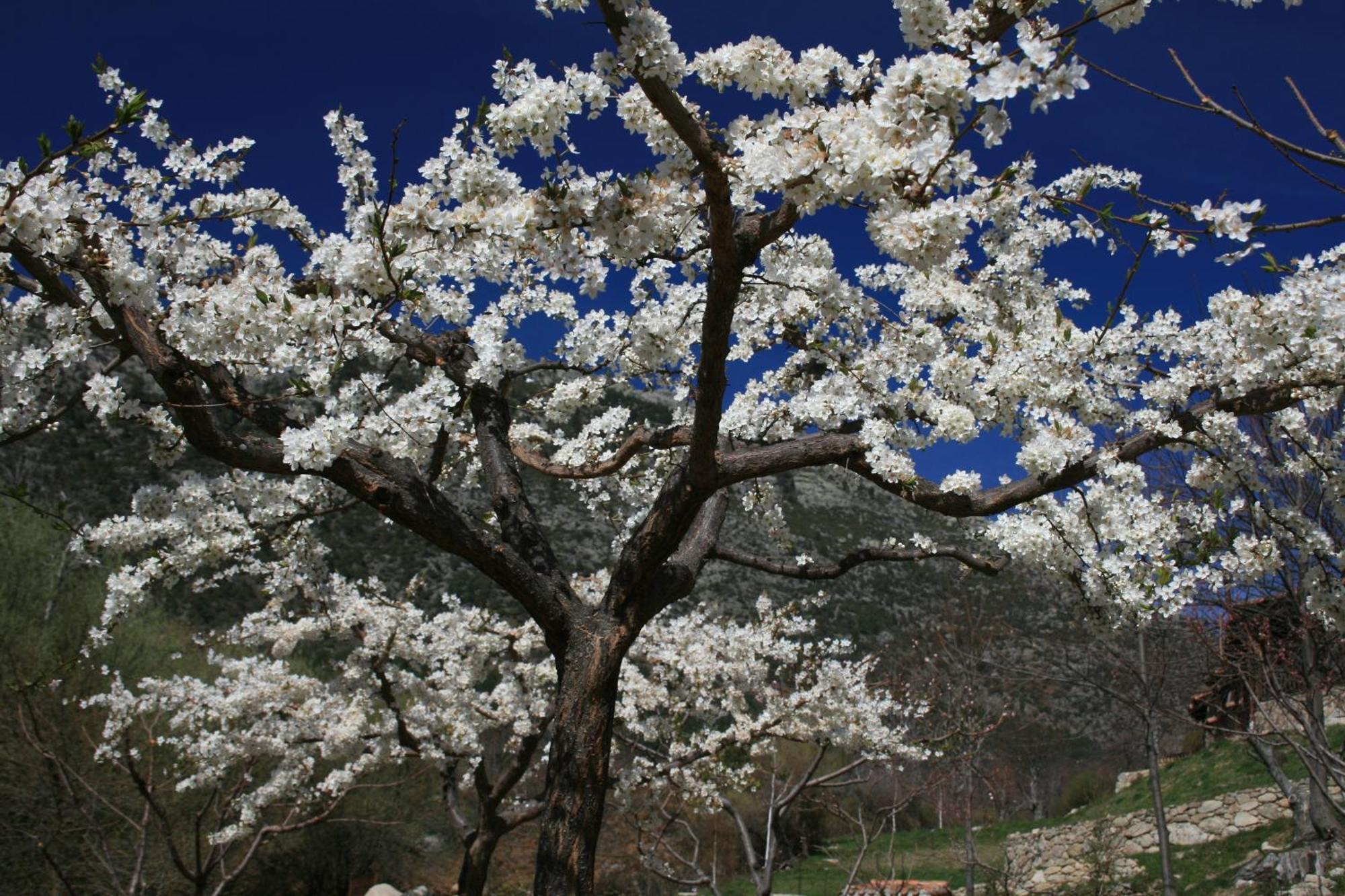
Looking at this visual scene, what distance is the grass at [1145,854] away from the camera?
34.4 ft

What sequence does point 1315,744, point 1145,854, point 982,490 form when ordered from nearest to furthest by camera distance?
point 1315,744 < point 982,490 < point 1145,854

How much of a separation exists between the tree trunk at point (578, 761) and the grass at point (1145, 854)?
6.51 metres

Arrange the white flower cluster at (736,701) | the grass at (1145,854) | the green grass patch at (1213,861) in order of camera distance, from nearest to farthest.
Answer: the white flower cluster at (736,701) < the green grass patch at (1213,861) < the grass at (1145,854)

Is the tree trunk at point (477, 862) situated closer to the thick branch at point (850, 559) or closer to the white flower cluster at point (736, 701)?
the white flower cluster at point (736, 701)

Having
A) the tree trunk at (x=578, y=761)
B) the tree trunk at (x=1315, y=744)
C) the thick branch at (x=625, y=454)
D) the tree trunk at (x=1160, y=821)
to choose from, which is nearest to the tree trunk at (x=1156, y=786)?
the tree trunk at (x=1160, y=821)

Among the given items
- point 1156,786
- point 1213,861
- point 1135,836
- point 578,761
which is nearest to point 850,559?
point 578,761

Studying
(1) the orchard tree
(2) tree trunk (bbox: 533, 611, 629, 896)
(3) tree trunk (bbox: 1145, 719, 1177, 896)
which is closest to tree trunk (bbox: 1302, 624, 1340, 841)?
(1) the orchard tree

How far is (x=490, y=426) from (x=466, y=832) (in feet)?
12.0

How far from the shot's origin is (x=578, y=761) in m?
3.50

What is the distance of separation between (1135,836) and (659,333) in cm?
1274

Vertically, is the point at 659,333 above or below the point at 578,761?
above

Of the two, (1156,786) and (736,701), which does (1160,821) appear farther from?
(736,701)

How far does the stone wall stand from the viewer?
11.3 metres

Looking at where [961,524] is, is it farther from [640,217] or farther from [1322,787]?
[640,217]
